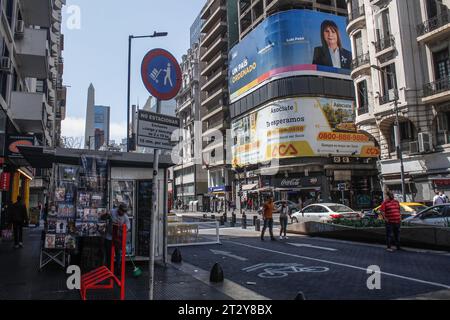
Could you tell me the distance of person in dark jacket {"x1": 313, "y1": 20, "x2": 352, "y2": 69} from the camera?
5003cm

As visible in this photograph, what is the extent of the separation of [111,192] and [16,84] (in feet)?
42.0

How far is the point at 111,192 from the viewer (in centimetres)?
1030

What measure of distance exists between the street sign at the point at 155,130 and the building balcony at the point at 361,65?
27.9m

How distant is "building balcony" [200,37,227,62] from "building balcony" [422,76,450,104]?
153 ft

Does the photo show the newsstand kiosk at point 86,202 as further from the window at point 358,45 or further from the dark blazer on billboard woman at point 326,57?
the dark blazer on billboard woman at point 326,57

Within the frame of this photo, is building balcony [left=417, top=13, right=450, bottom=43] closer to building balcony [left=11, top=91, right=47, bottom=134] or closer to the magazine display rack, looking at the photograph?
building balcony [left=11, top=91, right=47, bottom=134]

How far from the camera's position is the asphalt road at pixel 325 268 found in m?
7.09

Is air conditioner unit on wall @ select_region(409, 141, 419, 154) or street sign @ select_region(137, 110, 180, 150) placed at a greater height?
air conditioner unit on wall @ select_region(409, 141, 419, 154)

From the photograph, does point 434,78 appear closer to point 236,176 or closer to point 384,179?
point 384,179

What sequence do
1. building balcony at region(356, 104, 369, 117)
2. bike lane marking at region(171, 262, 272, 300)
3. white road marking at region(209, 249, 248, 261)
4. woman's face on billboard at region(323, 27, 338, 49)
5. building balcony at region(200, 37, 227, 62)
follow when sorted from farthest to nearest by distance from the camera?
building balcony at region(200, 37, 227, 62) < woman's face on billboard at region(323, 27, 338, 49) < building balcony at region(356, 104, 369, 117) < white road marking at region(209, 249, 248, 261) < bike lane marking at region(171, 262, 272, 300)

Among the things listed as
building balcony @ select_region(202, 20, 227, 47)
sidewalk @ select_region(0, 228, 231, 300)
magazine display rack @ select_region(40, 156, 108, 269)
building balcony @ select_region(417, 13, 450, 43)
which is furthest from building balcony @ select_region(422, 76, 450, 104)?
building balcony @ select_region(202, 20, 227, 47)

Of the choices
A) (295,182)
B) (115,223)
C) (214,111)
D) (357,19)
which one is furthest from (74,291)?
(214,111)

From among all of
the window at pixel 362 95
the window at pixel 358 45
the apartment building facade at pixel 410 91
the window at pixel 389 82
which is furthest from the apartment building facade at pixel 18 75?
the window at pixel 358 45
